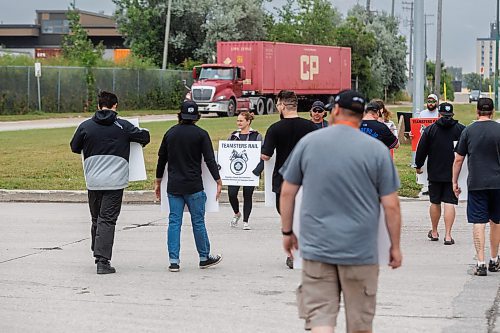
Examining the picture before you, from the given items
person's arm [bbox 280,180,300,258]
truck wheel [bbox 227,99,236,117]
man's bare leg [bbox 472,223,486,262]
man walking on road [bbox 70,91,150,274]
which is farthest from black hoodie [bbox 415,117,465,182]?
truck wheel [bbox 227,99,236,117]

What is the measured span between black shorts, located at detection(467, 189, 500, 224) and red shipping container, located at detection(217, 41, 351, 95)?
4374 cm

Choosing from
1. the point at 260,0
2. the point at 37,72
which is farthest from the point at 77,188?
the point at 260,0

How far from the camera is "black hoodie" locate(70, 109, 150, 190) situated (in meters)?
10.8

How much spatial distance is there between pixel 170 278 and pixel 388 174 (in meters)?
4.86

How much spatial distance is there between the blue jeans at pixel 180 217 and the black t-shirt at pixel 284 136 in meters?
0.88

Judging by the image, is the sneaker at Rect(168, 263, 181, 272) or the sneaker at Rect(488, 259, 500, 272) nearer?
the sneaker at Rect(488, 259, 500, 272)

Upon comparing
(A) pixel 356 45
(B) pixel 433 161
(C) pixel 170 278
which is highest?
(A) pixel 356 45

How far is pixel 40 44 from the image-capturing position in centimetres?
10875

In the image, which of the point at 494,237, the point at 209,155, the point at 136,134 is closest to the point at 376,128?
the point at 494,237

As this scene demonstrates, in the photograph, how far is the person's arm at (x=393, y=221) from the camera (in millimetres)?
5945

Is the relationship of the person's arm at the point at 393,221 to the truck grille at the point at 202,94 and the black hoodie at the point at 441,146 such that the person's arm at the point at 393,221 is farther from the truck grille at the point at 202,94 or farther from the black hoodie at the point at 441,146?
the truck grille at the point at 202,94

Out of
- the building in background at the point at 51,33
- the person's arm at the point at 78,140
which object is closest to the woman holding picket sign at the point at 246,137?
the person's arm at the point at 78,140

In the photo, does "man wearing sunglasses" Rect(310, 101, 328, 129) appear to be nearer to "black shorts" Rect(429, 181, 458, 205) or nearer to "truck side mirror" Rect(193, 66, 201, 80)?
"black shorts" Rect(429, 181, 458, 205)

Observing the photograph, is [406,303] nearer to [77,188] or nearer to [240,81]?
[77,188]
